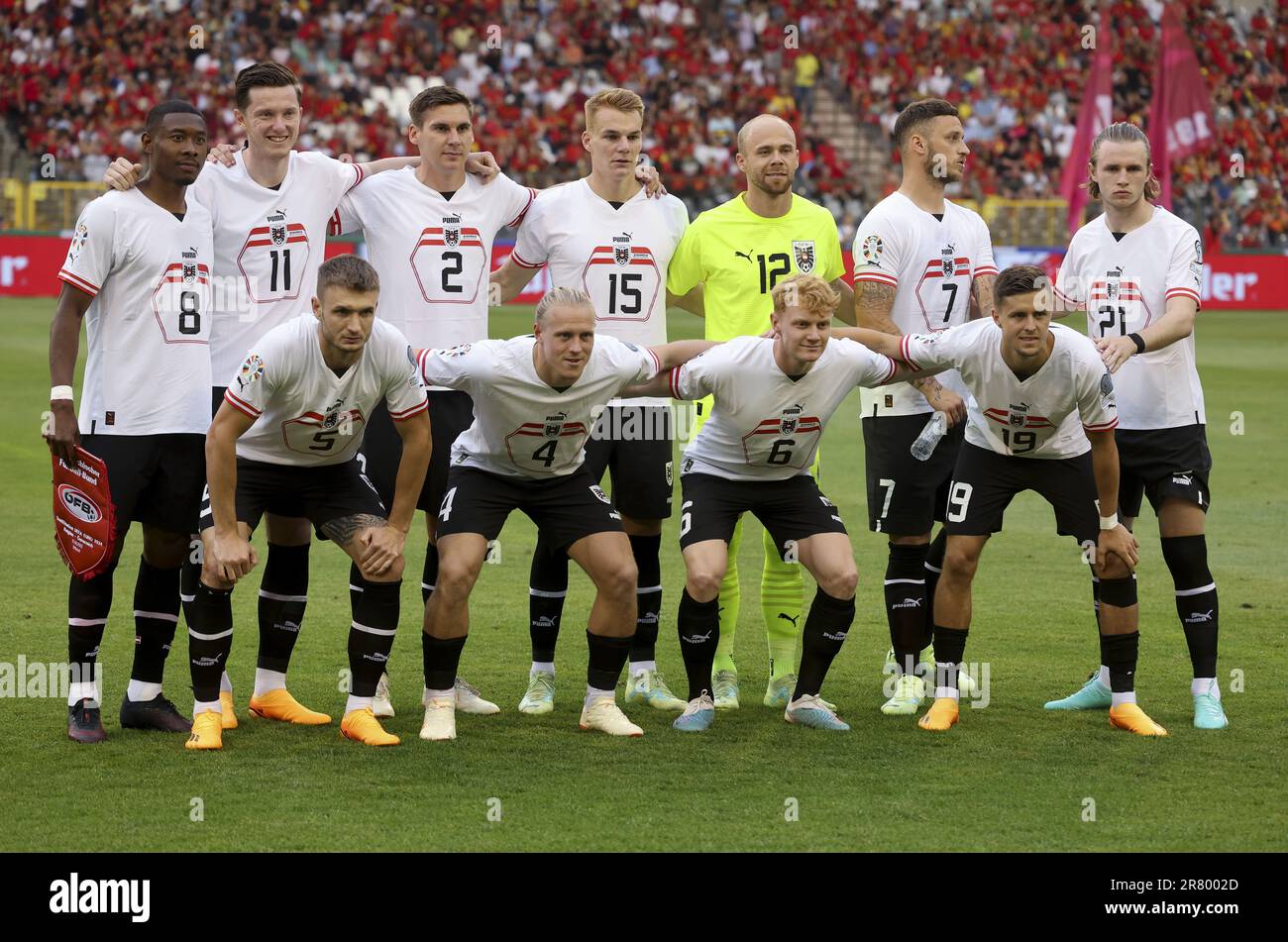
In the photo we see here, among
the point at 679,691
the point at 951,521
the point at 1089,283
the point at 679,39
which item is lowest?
the point at 679,691

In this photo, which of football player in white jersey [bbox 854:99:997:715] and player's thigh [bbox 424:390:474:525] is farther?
football player in white jersey [bbox 854:99:997:715]

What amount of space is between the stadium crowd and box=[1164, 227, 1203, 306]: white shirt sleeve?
22.0m

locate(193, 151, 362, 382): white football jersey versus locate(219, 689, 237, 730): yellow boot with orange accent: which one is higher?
locate(193, 151, 362, 382): white football jersey

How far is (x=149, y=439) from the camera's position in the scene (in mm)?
6547

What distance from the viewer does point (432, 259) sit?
7.25 meters

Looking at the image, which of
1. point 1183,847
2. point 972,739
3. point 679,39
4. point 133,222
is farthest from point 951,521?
point 679,39

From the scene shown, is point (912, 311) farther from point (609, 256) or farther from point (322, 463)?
point (322, 463)

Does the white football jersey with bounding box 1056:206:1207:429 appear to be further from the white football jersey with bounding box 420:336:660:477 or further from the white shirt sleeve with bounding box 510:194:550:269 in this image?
the white shirt sleeve with bounding box 510:194:550:269

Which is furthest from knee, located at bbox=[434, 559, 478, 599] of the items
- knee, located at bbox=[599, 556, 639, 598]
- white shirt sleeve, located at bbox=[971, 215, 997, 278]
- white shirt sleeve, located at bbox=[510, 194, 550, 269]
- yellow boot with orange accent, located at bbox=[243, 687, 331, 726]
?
white shirt sleeve, located at bbox=[971, 215, 997, 278]

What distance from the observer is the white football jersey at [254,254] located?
688 centimetres

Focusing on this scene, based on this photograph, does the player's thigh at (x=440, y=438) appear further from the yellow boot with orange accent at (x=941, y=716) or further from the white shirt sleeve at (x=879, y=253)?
the yellow boot with orange accent at (x=941, y=716)

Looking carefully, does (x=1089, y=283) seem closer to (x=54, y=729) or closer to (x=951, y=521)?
(x=951, y=521)

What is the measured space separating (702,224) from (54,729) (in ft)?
11.7

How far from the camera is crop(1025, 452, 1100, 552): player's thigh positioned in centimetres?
686
